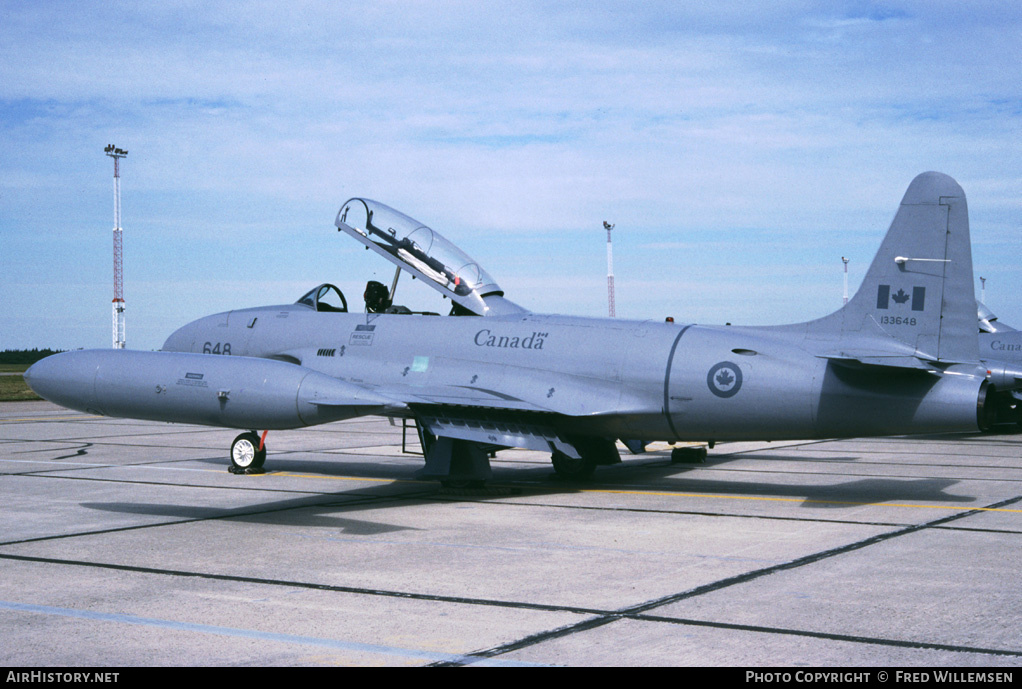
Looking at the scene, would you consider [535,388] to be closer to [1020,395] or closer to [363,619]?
[363,619]

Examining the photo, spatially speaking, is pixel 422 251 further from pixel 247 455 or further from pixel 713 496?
pixel 713 496

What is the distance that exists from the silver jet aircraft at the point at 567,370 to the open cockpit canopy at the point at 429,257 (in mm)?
22

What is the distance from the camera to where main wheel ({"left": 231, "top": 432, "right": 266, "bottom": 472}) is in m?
15.7

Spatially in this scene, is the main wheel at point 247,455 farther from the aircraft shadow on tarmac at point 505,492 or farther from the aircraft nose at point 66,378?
the aircraft nose at point 66,378

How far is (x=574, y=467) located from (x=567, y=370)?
7.08ft

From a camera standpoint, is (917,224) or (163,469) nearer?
(917,224)

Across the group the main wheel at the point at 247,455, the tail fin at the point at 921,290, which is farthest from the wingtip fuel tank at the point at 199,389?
the tail fin at the point at 921,290

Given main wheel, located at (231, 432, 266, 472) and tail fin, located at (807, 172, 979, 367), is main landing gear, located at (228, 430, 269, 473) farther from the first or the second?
tail fin, located at (807, 172, 979, 367)

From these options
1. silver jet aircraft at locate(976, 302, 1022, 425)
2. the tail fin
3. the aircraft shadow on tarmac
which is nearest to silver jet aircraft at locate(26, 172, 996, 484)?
the tail fin

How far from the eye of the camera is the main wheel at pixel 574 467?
14919 mm

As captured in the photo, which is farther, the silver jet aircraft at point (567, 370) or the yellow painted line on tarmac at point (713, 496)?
the yellow painted line on tarmac at point (713, 496)
